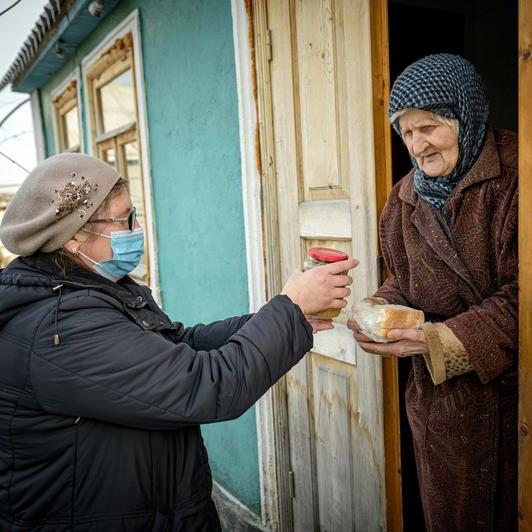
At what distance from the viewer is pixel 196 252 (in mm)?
3543

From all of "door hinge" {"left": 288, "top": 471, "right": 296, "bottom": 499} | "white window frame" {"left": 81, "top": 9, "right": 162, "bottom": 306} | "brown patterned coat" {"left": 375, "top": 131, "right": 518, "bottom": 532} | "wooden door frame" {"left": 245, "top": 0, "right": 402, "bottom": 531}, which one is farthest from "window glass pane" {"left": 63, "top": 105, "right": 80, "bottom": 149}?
"brown patterned coat" {"left": 375, "top": 131, "right": 518, "bottom": 532}

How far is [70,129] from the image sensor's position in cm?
696

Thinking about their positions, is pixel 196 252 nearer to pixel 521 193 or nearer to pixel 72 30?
pixel 521 193

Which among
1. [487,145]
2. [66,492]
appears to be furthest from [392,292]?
[66,492]

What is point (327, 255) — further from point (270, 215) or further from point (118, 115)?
point (118, 115)

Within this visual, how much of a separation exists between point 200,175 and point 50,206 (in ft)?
6.29

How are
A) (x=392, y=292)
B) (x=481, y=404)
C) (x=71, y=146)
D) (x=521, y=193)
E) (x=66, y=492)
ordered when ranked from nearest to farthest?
(x=521, y=193) → (x=66, y=492) → (x=481, y=404) → (x=392, y=292) → (x=71, y=146)

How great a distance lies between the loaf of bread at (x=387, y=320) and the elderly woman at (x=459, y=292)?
0.08ft

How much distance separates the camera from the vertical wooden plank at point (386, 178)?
1.94 m

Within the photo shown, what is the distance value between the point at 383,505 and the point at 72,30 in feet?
16.2

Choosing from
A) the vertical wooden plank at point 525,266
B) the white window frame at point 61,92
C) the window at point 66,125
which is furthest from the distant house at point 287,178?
the window at point 66,125

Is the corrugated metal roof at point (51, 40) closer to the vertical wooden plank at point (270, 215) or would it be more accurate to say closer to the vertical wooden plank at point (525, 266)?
the vertical wooden plank at point (270, 215)

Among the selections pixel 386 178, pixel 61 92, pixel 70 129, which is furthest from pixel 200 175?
pixel 70 129

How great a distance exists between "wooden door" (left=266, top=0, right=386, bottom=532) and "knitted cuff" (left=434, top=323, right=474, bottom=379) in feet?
2.05
